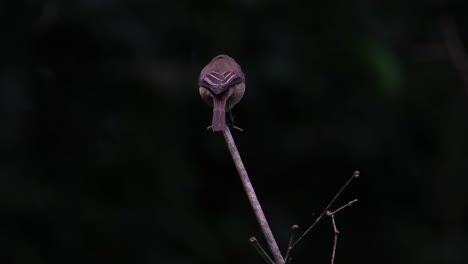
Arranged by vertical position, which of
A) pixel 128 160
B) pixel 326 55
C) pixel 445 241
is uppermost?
pixel 326 55

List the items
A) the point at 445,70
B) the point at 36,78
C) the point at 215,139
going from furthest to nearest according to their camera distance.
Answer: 1. the point at 445,70
2. the point at 215,139
3. the point at 36,78

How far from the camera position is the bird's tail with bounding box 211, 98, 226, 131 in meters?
4.36

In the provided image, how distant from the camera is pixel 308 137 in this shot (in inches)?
376

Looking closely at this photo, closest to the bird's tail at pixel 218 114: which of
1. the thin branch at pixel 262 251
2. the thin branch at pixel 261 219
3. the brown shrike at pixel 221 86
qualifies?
the brown shrike at pixel 221 86

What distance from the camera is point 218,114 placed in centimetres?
471

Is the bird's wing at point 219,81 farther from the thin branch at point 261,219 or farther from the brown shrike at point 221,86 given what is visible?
the thin branch at point 261,219

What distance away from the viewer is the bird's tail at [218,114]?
4355 mm

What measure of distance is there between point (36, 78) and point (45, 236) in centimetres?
139

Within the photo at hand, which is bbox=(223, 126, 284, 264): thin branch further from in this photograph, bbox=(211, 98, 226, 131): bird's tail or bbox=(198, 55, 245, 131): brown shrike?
bbox=(198, 55, 245, 131): brown shrike

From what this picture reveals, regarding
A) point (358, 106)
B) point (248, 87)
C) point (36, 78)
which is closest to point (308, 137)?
point (358, 106)

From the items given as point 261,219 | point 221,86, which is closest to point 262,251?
point 261,219

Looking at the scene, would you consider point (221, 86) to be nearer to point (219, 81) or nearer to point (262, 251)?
point (219, 81)

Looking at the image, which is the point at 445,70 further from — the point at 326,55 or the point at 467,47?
the point at 326,55

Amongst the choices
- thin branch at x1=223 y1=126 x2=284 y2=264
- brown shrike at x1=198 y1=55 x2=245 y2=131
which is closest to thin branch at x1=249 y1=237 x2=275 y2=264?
thin branch at x1=223 y1=126 x2=284 y2=264
